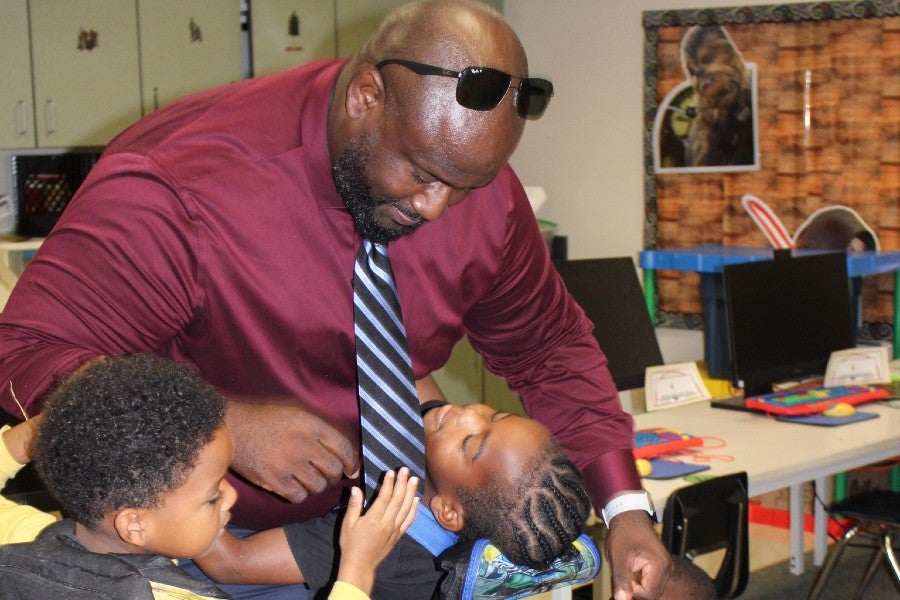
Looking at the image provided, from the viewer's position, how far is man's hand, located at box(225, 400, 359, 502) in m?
1.30

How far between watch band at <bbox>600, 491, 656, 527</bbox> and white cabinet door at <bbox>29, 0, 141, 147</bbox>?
3534 mm

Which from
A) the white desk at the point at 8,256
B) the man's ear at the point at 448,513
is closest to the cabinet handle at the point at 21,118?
the white desk at the point at 8,256

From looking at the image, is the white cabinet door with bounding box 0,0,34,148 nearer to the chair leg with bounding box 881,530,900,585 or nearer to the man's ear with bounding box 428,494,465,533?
the man's ear with bounding box 428,494,465,533

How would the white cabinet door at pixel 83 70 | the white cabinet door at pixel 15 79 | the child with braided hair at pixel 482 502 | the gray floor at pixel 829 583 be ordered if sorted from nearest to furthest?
the child with braided hair at pixel 482 502
the gray floor at pixel 829 583
the white cabinet door at pixel 15 79
the white cabinet door at pixel 83 70

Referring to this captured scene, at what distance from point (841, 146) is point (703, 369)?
1350 millimetres

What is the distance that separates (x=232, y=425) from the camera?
131cm

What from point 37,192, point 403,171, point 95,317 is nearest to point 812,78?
point 37,192

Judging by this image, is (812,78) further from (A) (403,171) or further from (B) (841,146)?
(A) (403,171)

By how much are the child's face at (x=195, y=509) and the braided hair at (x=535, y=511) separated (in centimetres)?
58

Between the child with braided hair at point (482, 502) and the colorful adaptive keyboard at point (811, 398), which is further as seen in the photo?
the colorful adaptive keyboard at point (811, 398)

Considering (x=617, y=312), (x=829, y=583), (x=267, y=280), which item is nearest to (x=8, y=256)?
(x=617, y=312)

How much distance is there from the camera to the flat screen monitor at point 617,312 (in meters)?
3.62

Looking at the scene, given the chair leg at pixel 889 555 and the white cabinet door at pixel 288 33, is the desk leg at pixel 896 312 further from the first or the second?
the white cabinet door at pixel 288 33

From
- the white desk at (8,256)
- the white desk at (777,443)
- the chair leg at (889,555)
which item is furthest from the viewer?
the white desk at (8,256)
